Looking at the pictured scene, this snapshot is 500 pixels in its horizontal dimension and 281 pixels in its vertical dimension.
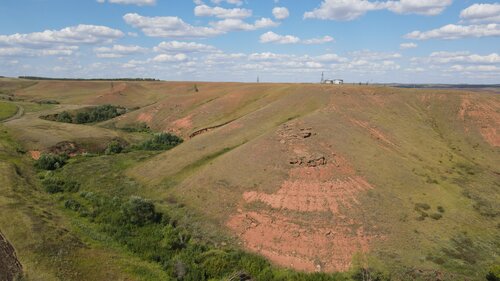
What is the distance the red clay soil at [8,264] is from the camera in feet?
82.1

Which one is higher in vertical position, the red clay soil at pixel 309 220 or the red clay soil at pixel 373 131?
the red clay soil at pixel 373 131

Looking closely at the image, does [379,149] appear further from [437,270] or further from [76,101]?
[76,101]

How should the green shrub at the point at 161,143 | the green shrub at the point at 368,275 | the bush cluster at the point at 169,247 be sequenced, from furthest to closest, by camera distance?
the green shrub at the point at 161,143, the bush cluster at the point at 169,247, the green shrub at the point at 368,275

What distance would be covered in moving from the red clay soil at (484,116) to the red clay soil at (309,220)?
101 ft

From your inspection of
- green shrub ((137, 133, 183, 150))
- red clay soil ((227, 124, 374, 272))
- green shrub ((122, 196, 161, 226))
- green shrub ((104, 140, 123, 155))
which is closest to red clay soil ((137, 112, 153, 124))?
green shrub ((137, 133, 183, 150))

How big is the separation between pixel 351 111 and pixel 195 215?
104ft

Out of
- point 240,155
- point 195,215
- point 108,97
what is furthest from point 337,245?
point 108,97

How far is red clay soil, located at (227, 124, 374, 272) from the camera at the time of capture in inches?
1182

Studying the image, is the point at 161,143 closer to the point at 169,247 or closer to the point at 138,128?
the point at 138,128

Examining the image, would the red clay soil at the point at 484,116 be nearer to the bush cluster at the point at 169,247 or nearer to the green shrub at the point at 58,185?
the bush cluster at the point at 169,247

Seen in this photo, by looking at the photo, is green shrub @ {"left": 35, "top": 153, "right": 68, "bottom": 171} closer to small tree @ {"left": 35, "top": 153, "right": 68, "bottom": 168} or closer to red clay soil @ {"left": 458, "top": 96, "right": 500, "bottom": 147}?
small tree @ {"left": 35, "top": 153, "right": 68, "bottom": 168}

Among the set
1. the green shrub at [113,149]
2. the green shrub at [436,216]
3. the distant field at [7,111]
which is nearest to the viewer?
the green shrub at [436,216]

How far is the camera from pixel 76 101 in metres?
164

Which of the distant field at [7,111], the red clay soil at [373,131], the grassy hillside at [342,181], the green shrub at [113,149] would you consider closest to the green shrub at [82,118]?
the distant field at [7,111]
